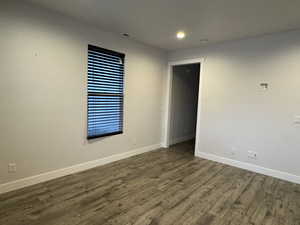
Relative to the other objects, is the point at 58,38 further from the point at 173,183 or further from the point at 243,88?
the point at 243,88

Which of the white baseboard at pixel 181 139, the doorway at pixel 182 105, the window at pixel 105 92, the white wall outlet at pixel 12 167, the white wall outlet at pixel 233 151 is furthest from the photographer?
the white baseboard at pixel 181 139

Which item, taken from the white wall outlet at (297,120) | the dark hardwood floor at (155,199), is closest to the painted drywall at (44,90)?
the dark hardwood floor at (155,199)

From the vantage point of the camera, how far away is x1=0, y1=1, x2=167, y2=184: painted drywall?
2.44 metres

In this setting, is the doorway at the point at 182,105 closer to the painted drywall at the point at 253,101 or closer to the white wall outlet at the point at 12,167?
the painted drywall at the point at 253,101

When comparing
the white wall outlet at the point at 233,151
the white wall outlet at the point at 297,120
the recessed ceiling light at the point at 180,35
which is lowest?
the white wall outlet at the point at 233,151

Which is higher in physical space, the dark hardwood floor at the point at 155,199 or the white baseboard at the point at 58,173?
the white baseboard at the point at 58,173

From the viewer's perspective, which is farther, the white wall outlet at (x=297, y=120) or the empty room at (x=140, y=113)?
the white wall outlet at (x=297, y=120)

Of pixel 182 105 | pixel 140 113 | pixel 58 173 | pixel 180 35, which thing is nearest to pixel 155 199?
pixel 58 173

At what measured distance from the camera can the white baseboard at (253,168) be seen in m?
3.20

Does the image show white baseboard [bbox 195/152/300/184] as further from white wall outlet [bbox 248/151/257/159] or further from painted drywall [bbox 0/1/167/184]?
painted drywall [bbox 0/1/167/184]

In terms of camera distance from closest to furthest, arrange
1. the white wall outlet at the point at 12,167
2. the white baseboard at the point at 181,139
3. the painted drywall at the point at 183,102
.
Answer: the white wall outlet at the point at 12,167
the painted drywall at the point at 183,102
the white baseboard at the point at 181,139

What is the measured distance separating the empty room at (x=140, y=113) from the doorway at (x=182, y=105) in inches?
19.9

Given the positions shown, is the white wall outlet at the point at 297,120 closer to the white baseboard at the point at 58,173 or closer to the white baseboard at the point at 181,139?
the white baseboard at the point at 181,139

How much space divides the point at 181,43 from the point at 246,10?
1.70 metres
